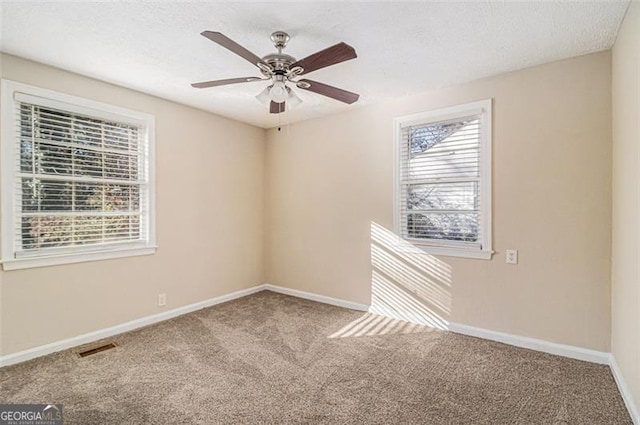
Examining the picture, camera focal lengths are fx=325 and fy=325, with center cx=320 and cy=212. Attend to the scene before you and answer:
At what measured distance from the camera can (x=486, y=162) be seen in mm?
3072

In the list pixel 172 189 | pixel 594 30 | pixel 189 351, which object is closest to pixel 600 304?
pixel 594 30

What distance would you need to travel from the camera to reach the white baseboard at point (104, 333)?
2.65 metres

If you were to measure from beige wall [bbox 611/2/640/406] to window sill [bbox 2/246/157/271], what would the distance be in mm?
4050

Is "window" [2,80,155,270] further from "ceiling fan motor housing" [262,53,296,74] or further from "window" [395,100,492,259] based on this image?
"window" [395,100,492,259]

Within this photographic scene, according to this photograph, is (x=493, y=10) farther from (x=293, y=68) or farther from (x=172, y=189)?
(x=172, y=189)

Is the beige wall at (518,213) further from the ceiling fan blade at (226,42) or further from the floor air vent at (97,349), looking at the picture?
the floor air vent at (97,349)

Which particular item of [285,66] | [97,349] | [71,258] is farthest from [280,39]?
[97,349]

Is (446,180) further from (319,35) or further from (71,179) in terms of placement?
(71,179)

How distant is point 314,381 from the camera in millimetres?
2357

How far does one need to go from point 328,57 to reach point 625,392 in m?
2.85

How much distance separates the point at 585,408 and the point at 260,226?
13.1 ft

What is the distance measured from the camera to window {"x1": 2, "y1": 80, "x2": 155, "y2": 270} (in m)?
2.63

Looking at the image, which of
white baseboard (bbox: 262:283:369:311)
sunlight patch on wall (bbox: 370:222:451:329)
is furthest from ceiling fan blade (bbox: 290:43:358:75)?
white baseboard (bbox: 262:283:369:311)

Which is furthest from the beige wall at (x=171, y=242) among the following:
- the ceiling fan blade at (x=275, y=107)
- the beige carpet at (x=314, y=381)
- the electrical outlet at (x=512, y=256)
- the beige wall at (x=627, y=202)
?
the beige wall at (x=627, y=202)
